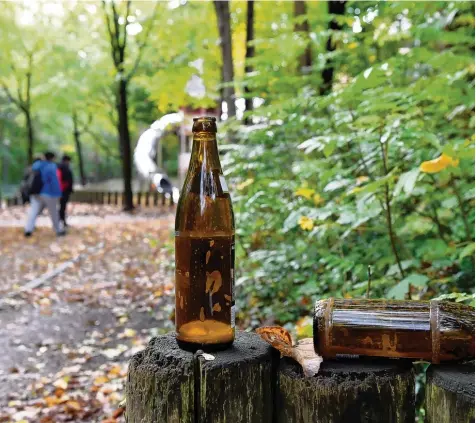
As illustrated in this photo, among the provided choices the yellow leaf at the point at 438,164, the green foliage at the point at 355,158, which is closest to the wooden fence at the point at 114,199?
the green foliage at the point at 355,158

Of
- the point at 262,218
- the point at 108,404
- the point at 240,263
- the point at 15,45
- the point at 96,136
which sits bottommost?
the point at 108,404

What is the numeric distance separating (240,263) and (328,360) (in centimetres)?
447

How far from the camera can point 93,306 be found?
24.0ft

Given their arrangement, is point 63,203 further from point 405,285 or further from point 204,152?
point 204,152

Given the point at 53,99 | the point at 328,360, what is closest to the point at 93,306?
the point at 328,360

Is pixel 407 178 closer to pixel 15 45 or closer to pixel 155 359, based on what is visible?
pixel 155 359

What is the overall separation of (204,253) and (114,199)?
25.7 meters

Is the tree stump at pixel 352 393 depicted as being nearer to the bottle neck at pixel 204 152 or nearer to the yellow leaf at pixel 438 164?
the bottle neck at pixel 204 152

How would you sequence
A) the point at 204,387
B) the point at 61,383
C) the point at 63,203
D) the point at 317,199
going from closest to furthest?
the point at 204,387
the point at 317,199
the point at 61,383
the point at 63,203

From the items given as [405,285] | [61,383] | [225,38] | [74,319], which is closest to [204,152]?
[405,285]

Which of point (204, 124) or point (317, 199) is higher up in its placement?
point (204, 124)

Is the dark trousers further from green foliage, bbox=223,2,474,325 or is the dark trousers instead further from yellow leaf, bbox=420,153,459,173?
yellow leaf, bbox=420,153,459,173

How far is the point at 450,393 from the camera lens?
1.38 m

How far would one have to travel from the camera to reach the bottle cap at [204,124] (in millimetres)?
1701
